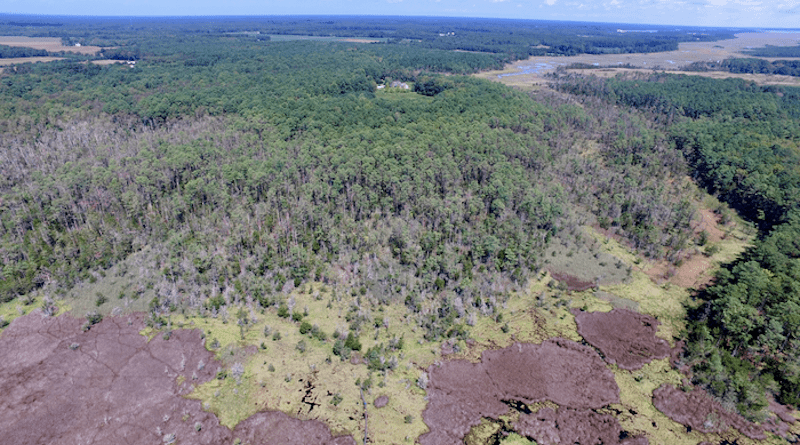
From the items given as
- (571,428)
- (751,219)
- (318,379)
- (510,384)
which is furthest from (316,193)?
(751,219)

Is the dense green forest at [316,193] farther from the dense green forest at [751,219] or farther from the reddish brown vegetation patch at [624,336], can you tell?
the reddish brown vegetation patch at [624,336]

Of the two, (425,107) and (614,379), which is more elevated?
(425,107)

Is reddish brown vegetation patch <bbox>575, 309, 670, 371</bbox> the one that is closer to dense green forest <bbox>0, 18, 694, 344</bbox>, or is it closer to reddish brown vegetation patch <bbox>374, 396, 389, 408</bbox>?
dense green forest <bbox>0, 18, 694, 344</bbox>

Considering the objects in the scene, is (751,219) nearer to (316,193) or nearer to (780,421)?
(780,421)

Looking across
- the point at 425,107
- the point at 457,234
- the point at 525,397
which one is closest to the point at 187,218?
the point at 457,234

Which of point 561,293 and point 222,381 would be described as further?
point 561,293

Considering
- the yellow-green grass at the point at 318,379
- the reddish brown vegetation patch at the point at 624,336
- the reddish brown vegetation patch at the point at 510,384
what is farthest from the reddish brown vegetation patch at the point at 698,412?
the yellow-green grass at the point at 318,379

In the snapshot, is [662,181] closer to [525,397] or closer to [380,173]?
[380,173]
